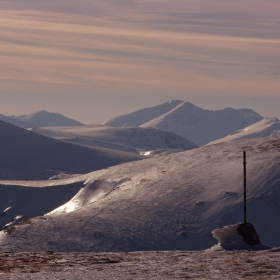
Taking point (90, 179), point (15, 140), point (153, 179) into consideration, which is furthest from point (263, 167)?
point (15, 140)

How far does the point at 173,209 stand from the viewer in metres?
33.9

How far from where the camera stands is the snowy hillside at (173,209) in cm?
2944

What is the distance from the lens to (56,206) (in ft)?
169

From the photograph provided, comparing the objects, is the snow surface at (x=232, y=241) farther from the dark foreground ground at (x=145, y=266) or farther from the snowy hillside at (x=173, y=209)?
the snowy hillside at (x=173, y=209)

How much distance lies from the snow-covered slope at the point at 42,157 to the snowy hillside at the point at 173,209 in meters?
66.6

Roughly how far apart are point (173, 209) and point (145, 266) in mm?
19061

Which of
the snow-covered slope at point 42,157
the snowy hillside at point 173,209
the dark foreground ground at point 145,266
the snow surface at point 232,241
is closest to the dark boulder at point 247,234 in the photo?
the snow surface at point 232,241

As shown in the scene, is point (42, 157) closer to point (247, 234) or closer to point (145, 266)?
point (247, 234)

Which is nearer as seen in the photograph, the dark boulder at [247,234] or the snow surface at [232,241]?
the snow surface at [232,241]

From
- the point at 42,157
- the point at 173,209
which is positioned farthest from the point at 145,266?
the point at 42,157

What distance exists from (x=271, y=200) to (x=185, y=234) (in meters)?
6.29

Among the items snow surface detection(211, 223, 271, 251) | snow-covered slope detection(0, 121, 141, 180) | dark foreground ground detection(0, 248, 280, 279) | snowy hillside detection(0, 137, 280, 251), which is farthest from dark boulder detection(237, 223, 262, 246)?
snow-covered slope detection(0, 121, 141, 180)

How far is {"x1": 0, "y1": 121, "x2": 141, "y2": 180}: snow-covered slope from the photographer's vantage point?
11438 cm

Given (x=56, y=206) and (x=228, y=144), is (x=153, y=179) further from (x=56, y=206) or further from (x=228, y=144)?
(x=56, y=206)
